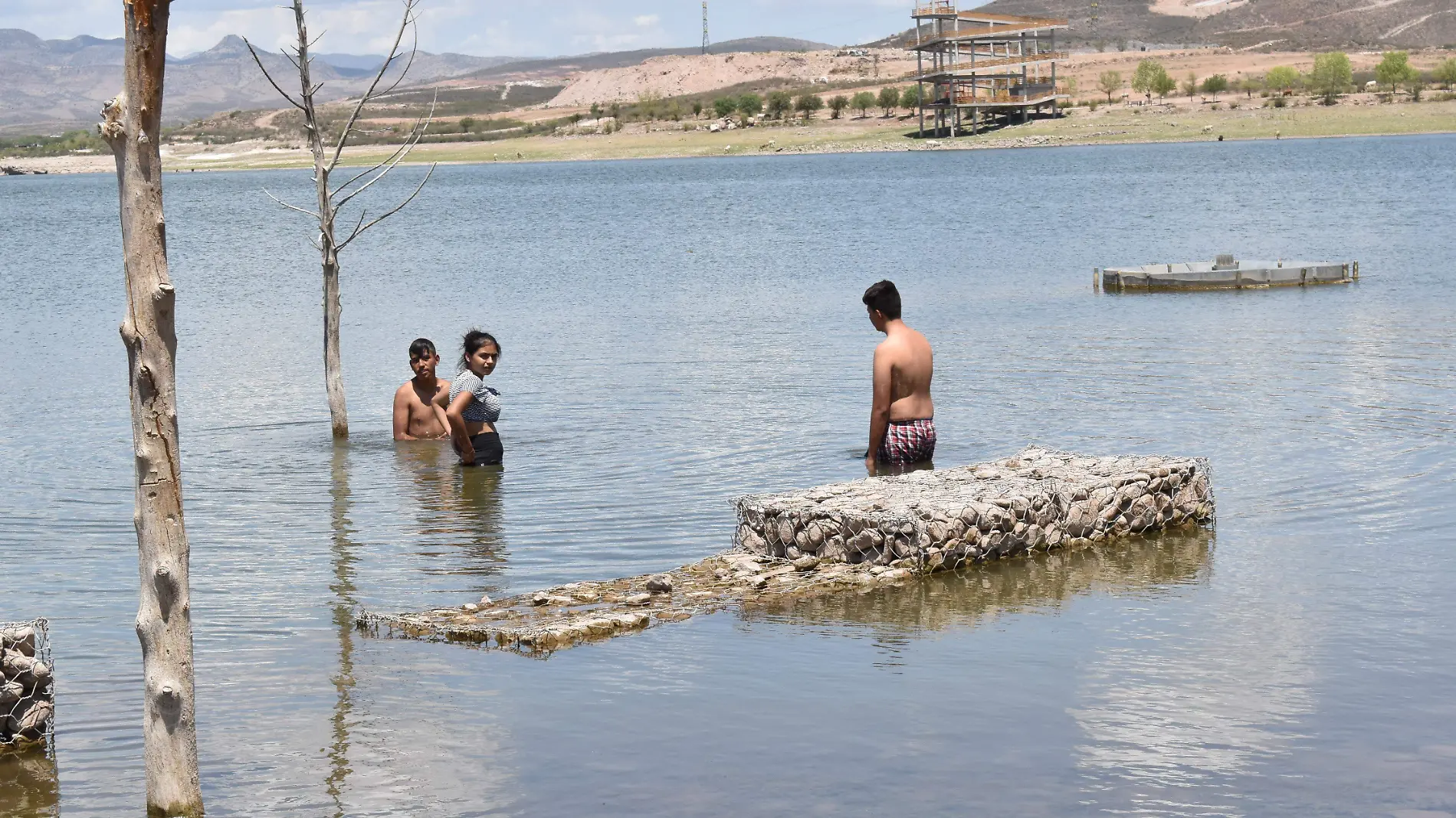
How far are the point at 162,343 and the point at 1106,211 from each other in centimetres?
4889

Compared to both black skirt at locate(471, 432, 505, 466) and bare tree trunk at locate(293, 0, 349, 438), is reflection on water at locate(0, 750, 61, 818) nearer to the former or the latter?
black skirt at locate(471, 432, 505, 466)

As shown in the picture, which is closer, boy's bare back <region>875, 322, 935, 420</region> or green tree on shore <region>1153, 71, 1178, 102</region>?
boy's bare back <region>875, 322, 935, 420</region>

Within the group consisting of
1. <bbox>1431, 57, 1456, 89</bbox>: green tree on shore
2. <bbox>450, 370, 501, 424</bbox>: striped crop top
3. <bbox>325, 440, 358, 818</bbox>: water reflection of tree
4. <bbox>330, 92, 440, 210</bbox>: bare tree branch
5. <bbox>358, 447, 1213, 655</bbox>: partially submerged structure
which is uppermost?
<bbox>1431, 57, 1456, 89</bbox>: green tree on shore

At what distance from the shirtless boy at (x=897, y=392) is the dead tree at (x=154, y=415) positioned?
635cm

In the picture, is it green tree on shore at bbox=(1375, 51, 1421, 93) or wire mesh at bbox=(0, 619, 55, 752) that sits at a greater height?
green tree on shore at bbox=(1375, 51, 1421, 93)

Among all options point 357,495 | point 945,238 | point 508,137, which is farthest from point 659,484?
point 508,137

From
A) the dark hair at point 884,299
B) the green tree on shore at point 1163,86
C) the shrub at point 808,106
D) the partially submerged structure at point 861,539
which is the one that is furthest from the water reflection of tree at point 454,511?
the green tree on shore at point 1163,86

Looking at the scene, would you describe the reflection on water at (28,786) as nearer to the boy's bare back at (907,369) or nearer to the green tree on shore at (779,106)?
the boy's bare back at (907,369)

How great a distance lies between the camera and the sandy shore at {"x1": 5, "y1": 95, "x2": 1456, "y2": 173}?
10906 cm

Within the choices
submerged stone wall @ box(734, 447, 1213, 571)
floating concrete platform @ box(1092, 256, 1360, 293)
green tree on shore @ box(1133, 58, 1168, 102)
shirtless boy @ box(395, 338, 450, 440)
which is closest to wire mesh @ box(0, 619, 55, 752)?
submerged stone wall @ box(734, 447, 1213, 571)

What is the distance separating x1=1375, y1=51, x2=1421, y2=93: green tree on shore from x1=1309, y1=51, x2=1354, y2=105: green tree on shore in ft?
8.39

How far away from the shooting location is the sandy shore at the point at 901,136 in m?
109

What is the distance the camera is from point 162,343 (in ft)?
18.1

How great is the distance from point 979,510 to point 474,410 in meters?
5.50
